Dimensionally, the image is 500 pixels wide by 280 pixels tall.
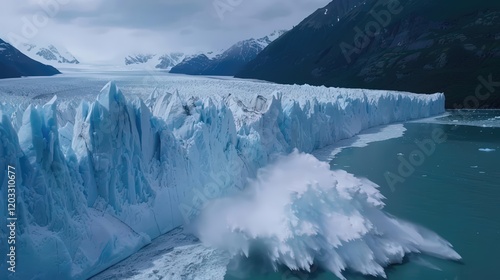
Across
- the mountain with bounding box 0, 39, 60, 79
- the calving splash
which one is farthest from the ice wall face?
the mountain with bounding box 0, 39, 60, 79

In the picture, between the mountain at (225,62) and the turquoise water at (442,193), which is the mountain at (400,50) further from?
the mountain at (225,62)

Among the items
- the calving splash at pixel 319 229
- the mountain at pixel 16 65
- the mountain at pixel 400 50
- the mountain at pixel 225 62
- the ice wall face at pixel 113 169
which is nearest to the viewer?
the ice wall face at pixel 113 169

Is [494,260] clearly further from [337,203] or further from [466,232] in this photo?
[337,203]

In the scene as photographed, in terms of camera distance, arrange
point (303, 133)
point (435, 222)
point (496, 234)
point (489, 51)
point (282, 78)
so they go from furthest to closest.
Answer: point (282, 78) → point (489, 51) → point (303, 133) → point (435, 222) → point (496, 234)

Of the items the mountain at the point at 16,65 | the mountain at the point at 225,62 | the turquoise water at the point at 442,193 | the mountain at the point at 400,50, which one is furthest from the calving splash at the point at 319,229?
the mountain at the point at 225,62

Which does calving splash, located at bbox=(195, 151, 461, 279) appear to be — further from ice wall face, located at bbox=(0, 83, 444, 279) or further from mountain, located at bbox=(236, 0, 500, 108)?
mountain, located at bbox=(236, 0, 500, 108)

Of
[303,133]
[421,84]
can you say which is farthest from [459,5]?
[303,133]

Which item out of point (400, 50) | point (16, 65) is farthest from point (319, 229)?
point (400, 50)
